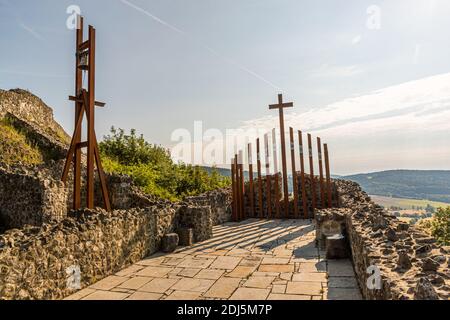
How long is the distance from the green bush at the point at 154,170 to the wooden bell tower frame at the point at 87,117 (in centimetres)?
678

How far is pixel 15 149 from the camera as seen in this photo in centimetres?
1488

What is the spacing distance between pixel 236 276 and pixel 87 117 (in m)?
5.59

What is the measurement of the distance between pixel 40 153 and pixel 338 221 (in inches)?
614

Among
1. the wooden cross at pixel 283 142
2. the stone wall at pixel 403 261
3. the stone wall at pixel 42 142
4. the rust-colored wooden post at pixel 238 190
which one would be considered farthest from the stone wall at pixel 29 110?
the stone wall at pixel 403 261

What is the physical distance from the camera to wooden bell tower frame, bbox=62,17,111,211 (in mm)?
7957

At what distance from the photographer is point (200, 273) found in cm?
551

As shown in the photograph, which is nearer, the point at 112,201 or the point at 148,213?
the point at 148,213

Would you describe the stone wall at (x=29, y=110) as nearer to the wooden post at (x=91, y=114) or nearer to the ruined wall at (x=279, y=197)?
the wooden post at (x=91, y=114)

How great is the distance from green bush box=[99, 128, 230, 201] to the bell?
7.73 m

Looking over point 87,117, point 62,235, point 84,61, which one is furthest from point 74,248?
point 84,61

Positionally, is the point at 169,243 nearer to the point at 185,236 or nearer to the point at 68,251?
the point at 185,236

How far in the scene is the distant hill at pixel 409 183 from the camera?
240 feet
